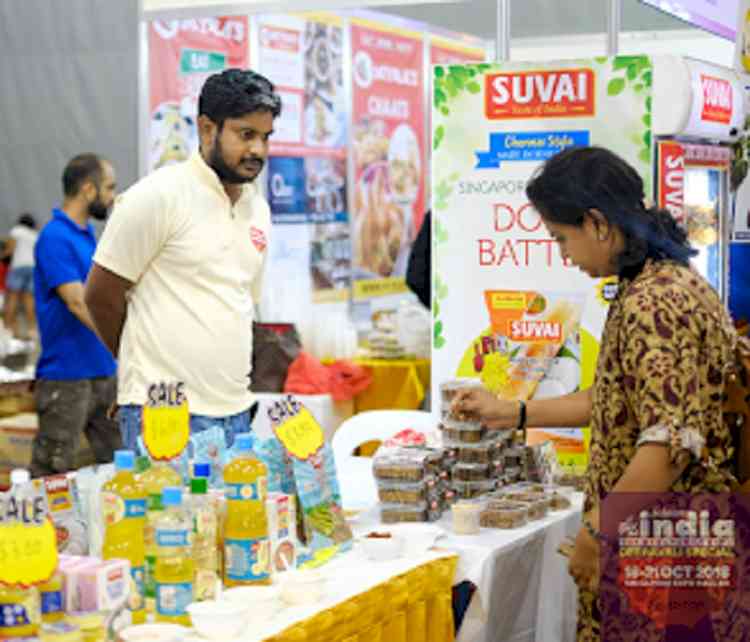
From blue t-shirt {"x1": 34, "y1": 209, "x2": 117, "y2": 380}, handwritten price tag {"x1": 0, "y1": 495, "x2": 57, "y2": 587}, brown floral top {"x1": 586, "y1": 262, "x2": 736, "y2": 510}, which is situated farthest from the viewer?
blue t-shirt {"x1": 34, "y1": 209, "x2": 117, "y2": 380}

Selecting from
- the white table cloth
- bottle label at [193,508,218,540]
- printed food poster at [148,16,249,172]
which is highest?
printed food poster at [148,16,249,172]

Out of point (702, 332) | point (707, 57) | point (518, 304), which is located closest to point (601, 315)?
point (518, 304)

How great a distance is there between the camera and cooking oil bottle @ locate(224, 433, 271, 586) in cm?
281

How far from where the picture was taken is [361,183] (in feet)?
28.8

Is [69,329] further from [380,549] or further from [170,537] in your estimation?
[170,537]

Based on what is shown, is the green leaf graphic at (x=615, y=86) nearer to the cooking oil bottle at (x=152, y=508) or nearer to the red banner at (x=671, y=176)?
the red banner at (x=671, y=176)

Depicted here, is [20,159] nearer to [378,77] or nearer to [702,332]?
[378,77]

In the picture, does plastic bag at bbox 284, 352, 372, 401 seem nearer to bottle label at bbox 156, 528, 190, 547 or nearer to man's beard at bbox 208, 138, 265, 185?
man's beard at bbox 208, 138, 265, 185

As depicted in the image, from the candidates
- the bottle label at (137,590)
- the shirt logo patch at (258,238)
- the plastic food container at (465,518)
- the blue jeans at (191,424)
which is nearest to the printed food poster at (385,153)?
the shirt logo patch at (258,238)

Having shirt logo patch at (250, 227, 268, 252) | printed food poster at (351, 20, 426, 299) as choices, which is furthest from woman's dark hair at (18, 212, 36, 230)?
shirt logo patch at (250, 227, 268, 252)

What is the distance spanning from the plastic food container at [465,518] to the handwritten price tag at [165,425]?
2.91 ft

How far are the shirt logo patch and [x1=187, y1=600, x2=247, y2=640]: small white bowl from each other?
65.5 inches

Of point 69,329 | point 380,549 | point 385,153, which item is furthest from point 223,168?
point 385,153

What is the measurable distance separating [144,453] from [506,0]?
2452mm
